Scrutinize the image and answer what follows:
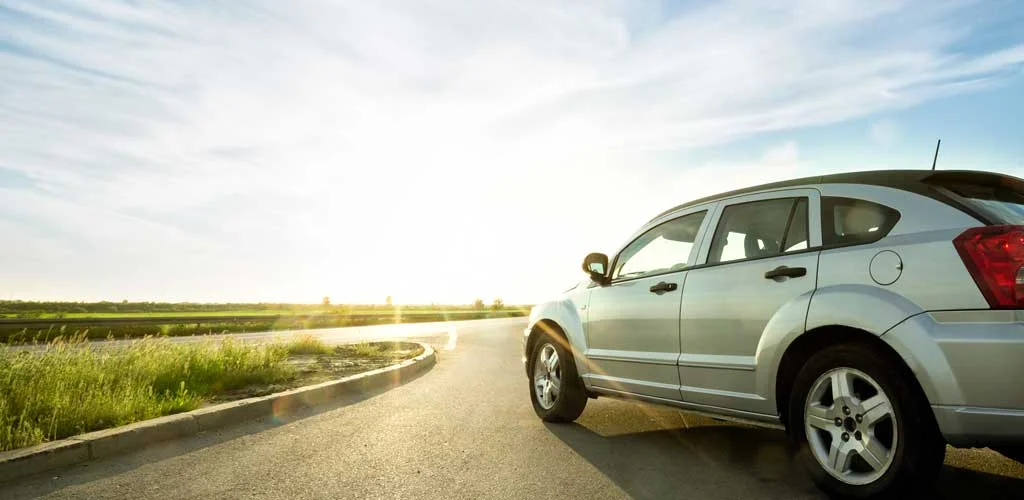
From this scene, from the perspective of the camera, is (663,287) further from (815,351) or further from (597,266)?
(815,351)

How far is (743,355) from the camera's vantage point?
4.45m

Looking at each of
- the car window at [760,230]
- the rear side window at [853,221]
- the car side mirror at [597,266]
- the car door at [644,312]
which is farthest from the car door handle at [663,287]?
the rear side window at [853,221]

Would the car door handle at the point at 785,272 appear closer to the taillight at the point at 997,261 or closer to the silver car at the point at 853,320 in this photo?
the silver car at the point at 853,320

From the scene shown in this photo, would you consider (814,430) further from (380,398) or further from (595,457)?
(380,398)

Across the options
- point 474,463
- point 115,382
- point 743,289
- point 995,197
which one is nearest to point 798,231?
point 743,289

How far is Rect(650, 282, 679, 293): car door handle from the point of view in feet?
16.9

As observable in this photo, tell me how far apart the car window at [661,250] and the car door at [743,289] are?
1.02 feet

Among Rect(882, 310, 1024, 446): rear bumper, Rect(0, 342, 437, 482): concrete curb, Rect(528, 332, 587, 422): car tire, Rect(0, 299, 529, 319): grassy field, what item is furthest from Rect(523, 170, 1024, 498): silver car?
Rect(0, 299, 529, 319): grassy field

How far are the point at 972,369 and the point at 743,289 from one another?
143cm

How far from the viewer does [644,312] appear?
17.9 ft

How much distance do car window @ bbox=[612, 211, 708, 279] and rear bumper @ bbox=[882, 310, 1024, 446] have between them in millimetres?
1990

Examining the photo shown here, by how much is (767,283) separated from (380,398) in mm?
5696

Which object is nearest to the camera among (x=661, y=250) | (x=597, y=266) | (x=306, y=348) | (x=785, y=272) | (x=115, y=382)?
(x=785, y=272)

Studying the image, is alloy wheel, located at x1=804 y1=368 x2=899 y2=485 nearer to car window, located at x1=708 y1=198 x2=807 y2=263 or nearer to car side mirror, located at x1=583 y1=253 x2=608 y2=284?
car window, located at x1=708 y1=198 x2=807 y2=263
